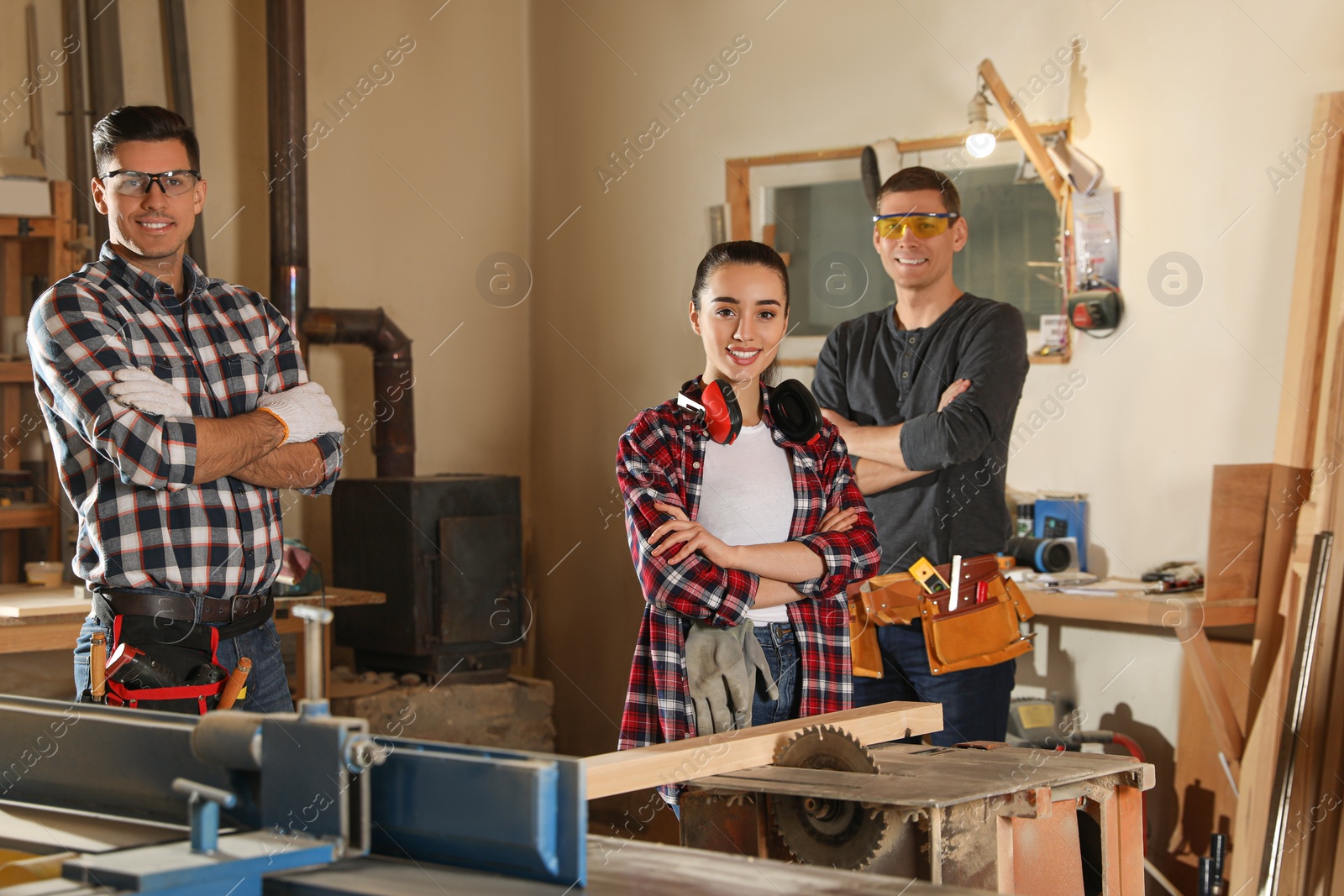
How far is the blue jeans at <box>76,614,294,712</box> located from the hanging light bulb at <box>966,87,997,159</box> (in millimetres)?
3068

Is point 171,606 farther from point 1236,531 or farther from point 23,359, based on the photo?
point 1236,531

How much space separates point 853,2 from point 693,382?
9.80 ft

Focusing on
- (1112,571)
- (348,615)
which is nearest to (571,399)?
(348,615)

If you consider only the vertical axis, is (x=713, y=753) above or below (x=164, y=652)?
below

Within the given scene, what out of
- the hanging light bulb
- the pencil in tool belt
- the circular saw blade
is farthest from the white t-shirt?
the hanging light bulb

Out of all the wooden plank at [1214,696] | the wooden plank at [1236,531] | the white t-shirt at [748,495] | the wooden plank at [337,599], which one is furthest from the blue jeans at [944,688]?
the wooden plank at [337,599]

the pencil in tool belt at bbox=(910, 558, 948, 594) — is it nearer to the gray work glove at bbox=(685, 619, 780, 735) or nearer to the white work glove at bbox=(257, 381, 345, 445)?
the gray work glove at bbox=(685, 619, 780, 735)

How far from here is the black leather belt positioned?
2.12 m

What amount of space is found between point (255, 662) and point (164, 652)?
0.19m

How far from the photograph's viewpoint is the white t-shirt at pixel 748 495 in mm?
2367

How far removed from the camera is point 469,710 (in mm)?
4930

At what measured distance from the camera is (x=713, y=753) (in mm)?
1836

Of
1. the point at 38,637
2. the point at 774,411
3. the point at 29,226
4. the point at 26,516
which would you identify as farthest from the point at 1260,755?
the point at 29,226

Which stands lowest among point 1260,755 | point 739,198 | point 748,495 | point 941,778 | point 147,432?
point 1260,755
